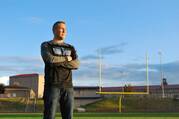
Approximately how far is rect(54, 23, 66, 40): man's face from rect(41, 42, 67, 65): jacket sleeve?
19cm

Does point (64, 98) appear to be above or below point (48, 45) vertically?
below

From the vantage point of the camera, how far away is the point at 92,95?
65188mm

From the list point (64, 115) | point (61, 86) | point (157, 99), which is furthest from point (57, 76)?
point (157, 99)

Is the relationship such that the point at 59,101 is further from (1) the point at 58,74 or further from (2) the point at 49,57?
(2) the point at 49,57

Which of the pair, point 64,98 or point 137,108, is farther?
point 137,108

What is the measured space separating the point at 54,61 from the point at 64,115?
57 centimetres

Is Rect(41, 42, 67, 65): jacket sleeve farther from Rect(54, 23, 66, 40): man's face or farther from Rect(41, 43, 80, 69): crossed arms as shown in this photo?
Rect(54, 23, 66, 40): man's face

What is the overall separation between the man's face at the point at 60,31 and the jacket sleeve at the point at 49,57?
19cm

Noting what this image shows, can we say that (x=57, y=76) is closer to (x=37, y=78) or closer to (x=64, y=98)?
(x=64, y=98)

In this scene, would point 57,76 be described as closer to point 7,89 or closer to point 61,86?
point 61,86

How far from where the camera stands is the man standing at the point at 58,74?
4.62 meters

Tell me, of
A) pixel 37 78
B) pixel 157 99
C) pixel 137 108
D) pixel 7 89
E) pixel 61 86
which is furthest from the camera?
pixel 37 78

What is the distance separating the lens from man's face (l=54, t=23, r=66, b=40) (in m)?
4.64

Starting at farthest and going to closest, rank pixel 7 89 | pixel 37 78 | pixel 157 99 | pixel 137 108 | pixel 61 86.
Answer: pixel 37 78 < pixel 7 89 < pixel 157 99 < pixel 137 108 < pixel 61 86
